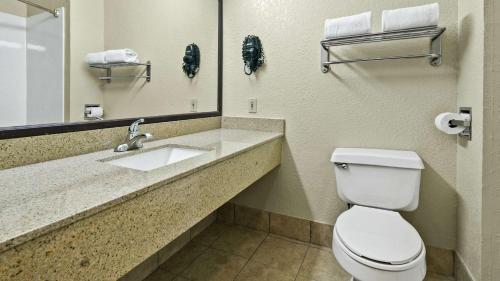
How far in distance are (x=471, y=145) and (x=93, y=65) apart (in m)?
1.89

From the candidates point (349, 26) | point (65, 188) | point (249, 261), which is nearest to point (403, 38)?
point (349, 26)

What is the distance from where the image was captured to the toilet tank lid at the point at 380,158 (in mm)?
1359

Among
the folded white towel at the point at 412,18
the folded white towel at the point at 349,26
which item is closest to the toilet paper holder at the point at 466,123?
the folded white towel at the point at 412,18

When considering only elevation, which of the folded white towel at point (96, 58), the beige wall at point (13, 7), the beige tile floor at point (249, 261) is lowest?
the beige tile floor at point (249, 261)

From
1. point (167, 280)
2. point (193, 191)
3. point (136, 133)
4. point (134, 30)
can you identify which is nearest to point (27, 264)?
point (193, 191)

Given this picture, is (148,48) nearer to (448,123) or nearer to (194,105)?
(194,105)

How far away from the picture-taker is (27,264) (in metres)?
0.47

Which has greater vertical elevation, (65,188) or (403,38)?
(403,38)

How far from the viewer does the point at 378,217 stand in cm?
129

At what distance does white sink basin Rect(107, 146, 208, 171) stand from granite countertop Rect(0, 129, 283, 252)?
0.09m

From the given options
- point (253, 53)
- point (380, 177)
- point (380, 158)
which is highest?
point (253, 53)

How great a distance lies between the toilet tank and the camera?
1.37 metres

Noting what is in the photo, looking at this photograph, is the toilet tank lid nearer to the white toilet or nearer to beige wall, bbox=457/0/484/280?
the white toilet

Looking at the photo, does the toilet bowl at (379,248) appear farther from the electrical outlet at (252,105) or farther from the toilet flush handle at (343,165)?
the electrical outlet at (252,105)
